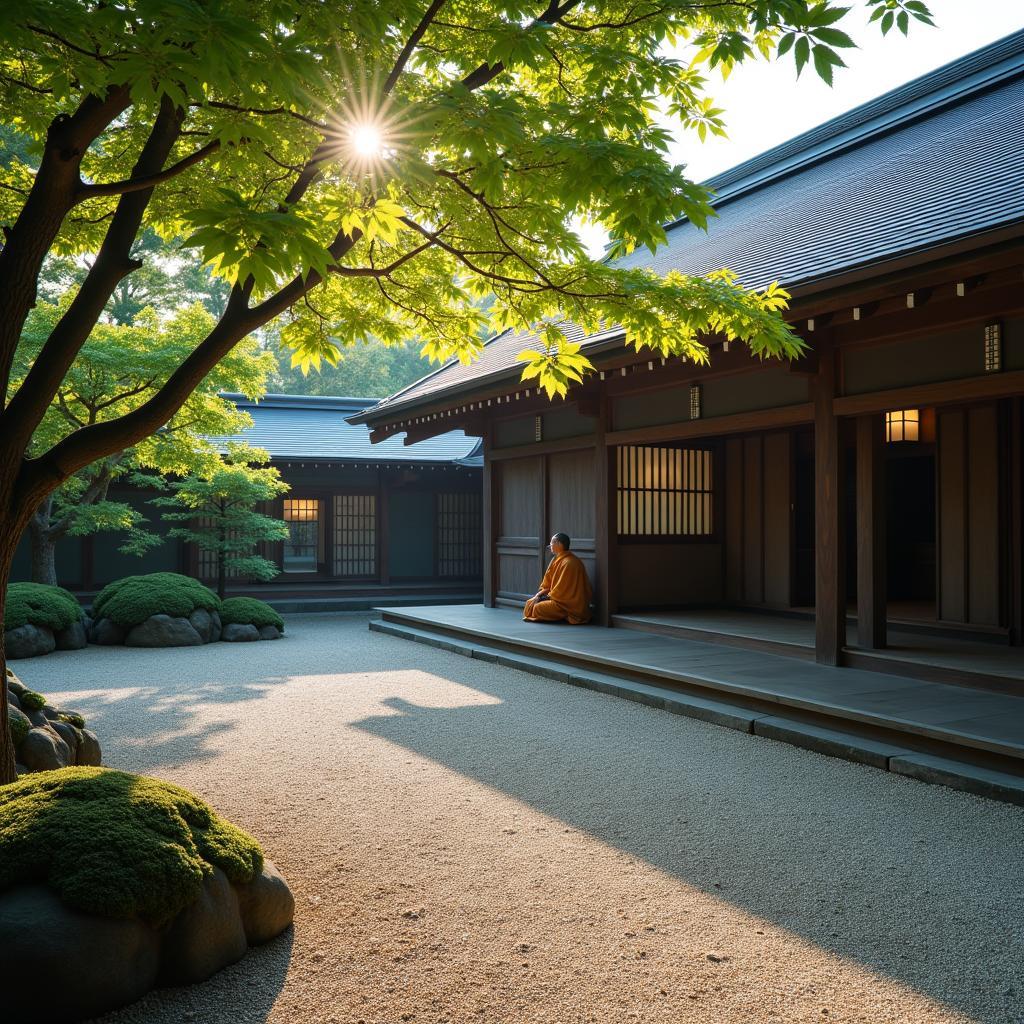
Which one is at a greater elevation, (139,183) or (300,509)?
(139,183)

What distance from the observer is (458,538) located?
17703mm

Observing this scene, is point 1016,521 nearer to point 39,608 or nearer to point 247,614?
point 247,614

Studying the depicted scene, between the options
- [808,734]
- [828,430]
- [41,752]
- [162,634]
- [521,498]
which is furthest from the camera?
[521,498]

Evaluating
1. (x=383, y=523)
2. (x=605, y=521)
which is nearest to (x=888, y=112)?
(x=605, y=521)

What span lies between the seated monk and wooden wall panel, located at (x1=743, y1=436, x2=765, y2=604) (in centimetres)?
225

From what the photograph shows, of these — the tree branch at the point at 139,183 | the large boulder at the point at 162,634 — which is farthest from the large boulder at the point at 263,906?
the large boulder at the point at 162,634

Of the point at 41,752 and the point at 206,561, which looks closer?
the point at 41,752

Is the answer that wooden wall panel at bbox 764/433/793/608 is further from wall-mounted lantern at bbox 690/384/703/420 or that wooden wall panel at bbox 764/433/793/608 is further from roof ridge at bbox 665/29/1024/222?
roof ridge at bbox 665/29/1024/222

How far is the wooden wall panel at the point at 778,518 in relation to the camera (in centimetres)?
1084

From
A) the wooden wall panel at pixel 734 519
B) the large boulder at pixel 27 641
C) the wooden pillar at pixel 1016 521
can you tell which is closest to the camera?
the wooden pillar at pixel 1016 521

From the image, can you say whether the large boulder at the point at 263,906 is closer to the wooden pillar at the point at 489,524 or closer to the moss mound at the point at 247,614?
the moss mound at the point at 247,614

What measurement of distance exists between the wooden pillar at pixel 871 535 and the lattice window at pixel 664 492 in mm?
3430

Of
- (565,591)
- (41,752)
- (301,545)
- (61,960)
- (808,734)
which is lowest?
(808,734)

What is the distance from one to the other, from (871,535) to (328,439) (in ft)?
41.5
